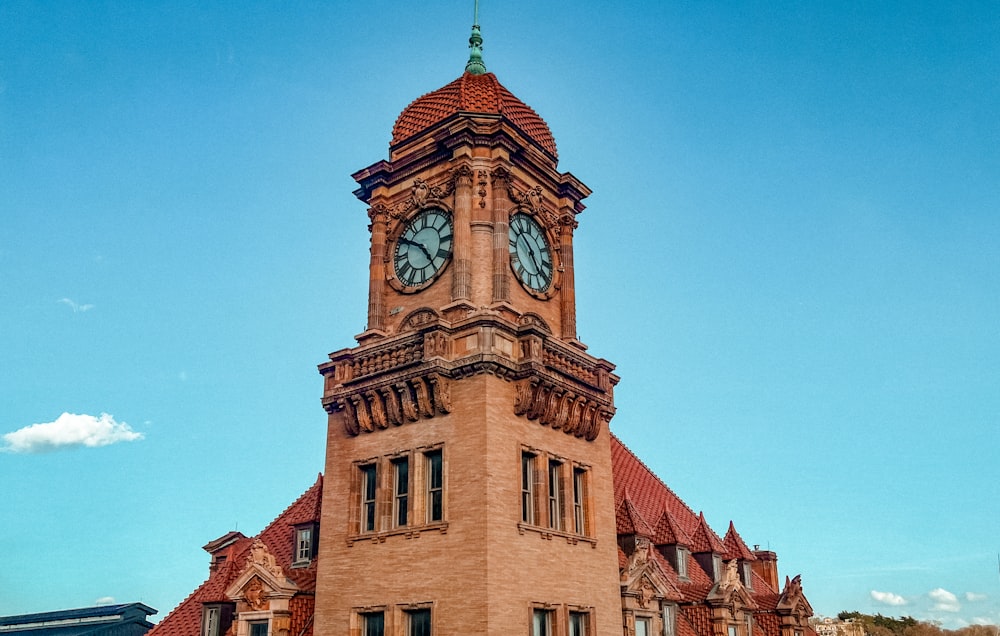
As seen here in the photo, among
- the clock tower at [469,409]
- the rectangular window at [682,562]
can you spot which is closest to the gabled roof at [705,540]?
the rectangular window at [682,562]

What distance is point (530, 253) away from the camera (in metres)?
33.1

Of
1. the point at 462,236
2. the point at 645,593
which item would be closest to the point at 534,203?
the point at 462,236

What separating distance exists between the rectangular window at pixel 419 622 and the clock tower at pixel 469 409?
0.16 feet

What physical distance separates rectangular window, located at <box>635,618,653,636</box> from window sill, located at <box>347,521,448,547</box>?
10.8 metres

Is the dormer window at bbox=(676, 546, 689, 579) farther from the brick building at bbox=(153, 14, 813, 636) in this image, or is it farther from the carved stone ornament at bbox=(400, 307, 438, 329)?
the carved stone ornament at bbox=(400, 307, 438, 329)

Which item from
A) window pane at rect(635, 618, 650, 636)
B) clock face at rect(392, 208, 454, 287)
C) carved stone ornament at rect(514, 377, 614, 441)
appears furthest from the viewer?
window pane at rect(635, 618, 650, 636)

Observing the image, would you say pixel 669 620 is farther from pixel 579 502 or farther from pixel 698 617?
pixel 579 502

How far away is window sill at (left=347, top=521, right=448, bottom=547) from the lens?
87.7 ft

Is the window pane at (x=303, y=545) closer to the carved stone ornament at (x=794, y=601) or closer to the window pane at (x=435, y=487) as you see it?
the window pane at (x=435, y=487)

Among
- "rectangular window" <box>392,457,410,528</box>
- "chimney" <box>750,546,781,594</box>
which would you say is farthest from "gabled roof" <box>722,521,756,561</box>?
"rectangular window" <box>392,457,410,528</box>

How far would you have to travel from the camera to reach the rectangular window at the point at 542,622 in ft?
88.1

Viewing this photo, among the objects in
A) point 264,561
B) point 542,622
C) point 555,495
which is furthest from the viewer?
point 264,561

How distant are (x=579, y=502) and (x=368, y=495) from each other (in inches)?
294

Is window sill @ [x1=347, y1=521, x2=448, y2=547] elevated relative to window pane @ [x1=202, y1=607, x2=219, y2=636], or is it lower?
elevated
